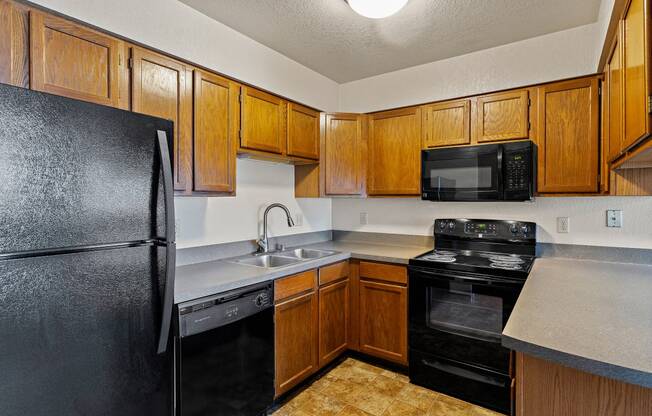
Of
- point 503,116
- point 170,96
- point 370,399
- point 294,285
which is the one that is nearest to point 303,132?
point 170,96

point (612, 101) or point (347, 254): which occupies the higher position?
point (612, 101)

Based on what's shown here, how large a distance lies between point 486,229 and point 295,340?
5.56 ft

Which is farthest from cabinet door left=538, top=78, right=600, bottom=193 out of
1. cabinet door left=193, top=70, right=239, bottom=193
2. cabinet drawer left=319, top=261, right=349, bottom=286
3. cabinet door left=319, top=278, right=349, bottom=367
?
cabinet door left=193, top=70, right=239, bottom=193

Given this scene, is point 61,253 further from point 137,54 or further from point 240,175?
point 240,175

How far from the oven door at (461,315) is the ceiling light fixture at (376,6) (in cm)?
167

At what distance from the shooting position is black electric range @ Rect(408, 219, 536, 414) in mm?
2127

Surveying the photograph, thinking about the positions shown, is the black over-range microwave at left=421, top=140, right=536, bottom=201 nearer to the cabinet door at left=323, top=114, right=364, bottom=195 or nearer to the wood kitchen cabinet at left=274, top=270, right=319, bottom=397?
the cabinet door at left=323, top=114, right=364, bottom=195

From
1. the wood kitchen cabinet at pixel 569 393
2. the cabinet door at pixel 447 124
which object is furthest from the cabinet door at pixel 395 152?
the wood kitchen cabinet at pixel 569 393

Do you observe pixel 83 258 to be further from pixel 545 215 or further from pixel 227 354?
pixel 545 215

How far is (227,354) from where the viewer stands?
1.77 meters

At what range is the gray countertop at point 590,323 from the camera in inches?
35.6

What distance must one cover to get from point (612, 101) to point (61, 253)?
2478mm

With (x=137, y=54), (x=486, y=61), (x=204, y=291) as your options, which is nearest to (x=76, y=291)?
(x=204, y=291)

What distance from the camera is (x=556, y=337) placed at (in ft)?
3.42
